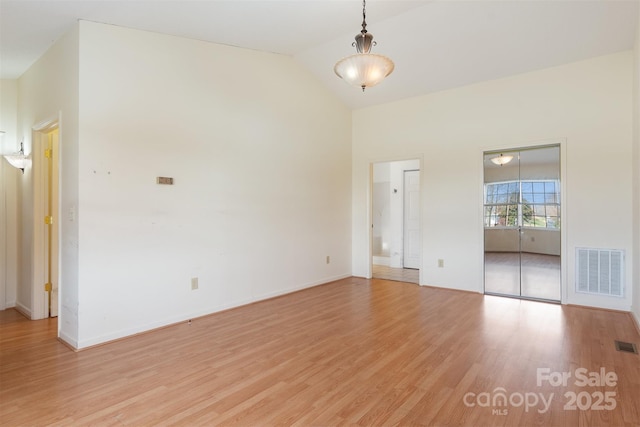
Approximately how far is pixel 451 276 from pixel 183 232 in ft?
13.0

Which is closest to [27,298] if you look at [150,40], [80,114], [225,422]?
[80,114]

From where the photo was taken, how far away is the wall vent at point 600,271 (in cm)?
406

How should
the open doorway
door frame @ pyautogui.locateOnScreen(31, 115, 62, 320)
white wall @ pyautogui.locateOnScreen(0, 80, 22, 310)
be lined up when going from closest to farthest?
door frame @ pyautogui.locateOnScreen(31, 115, 62, 320)
white wall @ pyautogui.locateOnScreen(0, 80, 22, 310)
the open doorway

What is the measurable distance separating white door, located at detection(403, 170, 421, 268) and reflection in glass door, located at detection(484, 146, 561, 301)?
2.11 metres

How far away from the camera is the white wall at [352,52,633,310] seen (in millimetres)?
4070

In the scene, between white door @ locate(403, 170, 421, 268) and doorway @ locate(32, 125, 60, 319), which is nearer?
doorway @ locate(32, 125, 60, 319)

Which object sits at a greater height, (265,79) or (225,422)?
→ (265,79)

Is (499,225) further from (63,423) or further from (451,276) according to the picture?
(63,423)

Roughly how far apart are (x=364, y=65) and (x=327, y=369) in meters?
2.46

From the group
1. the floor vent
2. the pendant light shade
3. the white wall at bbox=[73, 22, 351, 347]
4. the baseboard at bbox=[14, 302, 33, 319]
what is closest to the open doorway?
the white wall at bbox=[73, 22, 351, 347]

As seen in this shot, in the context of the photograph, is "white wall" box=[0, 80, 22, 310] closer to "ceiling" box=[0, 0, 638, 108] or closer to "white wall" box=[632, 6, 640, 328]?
"ceiling" box=[0, 0, 638, 108]

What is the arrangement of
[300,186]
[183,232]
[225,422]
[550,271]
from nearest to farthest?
[225,422], [183,232], [550,271], [300,186]

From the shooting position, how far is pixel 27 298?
4.11 metres

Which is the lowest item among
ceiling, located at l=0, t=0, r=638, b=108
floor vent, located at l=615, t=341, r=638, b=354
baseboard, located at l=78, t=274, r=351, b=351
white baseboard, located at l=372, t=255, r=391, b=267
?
floor vent, located at l=615, t=341, r=638, b=354
